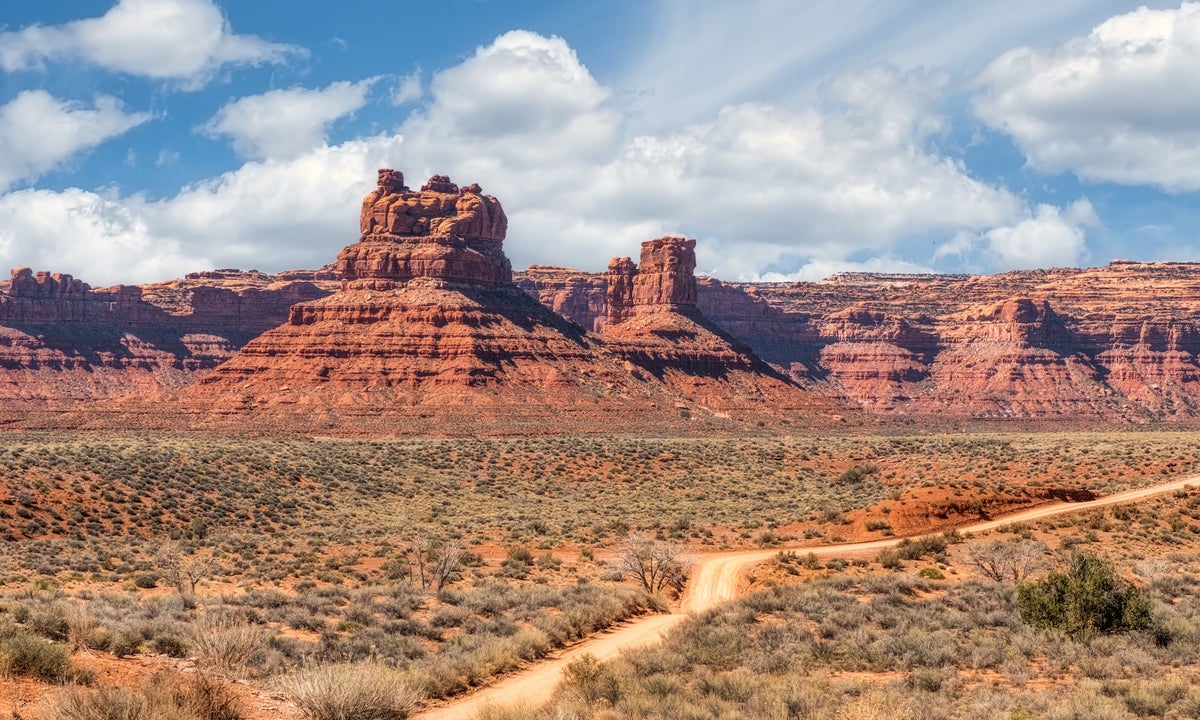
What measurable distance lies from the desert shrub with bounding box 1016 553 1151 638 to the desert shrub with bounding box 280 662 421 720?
12764 mm

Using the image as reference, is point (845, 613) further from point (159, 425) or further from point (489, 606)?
point (159, 425)

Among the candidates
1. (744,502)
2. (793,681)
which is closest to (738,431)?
(744,502)

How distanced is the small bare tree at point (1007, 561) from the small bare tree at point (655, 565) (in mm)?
8191

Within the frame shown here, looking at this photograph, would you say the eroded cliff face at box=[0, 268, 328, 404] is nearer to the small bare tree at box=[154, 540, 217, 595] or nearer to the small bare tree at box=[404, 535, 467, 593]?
the small bare tree at box=[154, 540, 217, 595]

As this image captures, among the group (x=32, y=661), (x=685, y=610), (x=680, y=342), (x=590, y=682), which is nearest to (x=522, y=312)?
(x=680, y=342)

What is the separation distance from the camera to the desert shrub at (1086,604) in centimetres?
2019

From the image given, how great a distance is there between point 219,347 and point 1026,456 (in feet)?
474

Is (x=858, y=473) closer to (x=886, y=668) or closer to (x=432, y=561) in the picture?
(x=432, y=561)

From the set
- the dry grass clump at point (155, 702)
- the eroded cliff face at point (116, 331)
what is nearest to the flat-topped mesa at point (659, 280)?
the eroded cliff face at point (116, 331)

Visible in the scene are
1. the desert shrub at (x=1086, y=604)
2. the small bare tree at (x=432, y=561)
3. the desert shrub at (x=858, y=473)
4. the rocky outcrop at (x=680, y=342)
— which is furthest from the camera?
the rocky outcrop at (x=680, y=342)

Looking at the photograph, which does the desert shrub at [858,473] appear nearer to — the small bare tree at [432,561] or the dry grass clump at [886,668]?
the small bare tree at [432,561]

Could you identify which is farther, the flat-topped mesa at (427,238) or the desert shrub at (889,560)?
the flat-topped mesa at (427,238)

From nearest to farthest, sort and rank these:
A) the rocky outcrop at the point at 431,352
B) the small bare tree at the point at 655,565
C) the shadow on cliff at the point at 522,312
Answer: the small bare tree at the point at 655,565 → the rocky outcrop at the point at 431,352 → the shadow on cliff at the point at 522,312

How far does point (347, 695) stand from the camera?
13273mm
